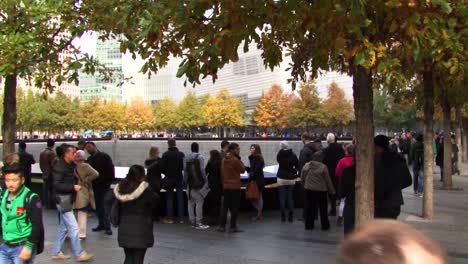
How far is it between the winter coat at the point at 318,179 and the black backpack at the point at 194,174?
87.9 inches

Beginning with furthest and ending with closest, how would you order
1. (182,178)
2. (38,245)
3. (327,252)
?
(182,178) → (327,252) → (38,245)

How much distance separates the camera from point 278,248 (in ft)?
28.0

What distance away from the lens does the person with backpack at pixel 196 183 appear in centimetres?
1044

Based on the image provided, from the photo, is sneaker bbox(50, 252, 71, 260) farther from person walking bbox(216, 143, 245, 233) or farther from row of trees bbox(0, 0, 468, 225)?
person walking bbox(216, 143, 245, 233)

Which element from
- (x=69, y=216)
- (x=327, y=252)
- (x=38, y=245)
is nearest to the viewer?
(x=38, y=245)

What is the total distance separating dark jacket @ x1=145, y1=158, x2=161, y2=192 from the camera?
33.9ft

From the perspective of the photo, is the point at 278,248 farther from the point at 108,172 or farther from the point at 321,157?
the point at 108,172

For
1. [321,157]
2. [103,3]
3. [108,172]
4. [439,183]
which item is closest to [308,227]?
[321,157]

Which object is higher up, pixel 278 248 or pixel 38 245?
pixel 38 245

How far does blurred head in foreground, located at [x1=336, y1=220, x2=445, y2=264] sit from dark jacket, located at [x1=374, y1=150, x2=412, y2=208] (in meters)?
5.37

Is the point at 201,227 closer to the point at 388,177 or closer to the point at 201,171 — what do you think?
the point at 201,171

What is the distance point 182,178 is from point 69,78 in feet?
12.1

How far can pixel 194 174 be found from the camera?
10422 millimetres

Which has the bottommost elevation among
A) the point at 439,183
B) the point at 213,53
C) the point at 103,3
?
the point at 439,183
